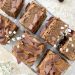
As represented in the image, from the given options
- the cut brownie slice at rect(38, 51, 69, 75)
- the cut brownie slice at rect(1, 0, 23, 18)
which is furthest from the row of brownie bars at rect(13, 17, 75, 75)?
the cut brownie slice at rect(1, 0, 23, 18)

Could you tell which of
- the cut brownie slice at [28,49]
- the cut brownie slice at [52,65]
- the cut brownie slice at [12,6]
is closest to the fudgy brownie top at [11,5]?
the cut brownie slice at [12,6]

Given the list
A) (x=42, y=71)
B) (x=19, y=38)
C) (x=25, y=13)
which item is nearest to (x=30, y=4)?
(x=25, y=13)

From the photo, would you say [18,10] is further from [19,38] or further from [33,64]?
[33,64]

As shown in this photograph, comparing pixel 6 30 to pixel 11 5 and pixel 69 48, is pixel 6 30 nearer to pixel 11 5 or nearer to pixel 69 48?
pixel 11 5

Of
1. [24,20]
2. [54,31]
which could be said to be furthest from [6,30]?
[54,31]

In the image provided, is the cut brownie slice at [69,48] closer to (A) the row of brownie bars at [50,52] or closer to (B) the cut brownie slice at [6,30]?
(A) the row of brownie bars at [50,52]

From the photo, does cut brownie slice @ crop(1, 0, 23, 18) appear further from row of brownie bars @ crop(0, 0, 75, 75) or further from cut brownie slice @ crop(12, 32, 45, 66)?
cut brownie slice @ crop(12, 32, 45, 66)
